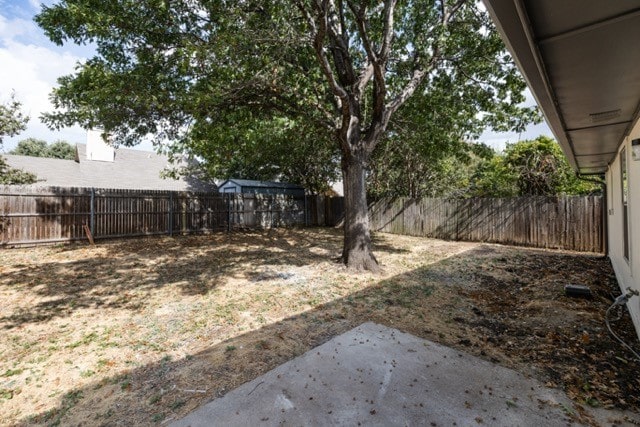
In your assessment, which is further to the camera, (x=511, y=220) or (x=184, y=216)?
(x=184, y=216)

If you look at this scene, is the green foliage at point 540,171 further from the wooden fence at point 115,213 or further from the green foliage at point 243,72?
the wooden fence at point 115,213

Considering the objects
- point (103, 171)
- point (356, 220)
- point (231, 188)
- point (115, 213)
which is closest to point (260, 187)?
point (231, 188)

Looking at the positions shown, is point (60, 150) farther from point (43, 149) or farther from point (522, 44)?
point (522, 44)

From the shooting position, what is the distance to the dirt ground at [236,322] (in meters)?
2.40

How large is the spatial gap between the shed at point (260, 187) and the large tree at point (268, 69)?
9.09 metres

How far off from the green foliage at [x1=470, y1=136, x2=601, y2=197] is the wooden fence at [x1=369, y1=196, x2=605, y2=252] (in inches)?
55.4

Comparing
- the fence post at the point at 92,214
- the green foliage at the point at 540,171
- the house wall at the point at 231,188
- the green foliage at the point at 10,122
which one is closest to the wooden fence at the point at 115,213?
the fence post at the point at 92,214

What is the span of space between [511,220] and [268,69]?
28.7 ft

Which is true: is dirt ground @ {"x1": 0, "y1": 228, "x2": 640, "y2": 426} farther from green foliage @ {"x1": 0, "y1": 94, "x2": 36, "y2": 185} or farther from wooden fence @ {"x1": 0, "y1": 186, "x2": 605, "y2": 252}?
green foliage @ {"x1": 0, "y1": 94, "x2": 36, "y2": 185}

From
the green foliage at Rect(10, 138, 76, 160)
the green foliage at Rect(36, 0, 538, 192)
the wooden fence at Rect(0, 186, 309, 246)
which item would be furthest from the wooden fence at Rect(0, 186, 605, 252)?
the green foliage at Rect(10, 138, 76, 160)

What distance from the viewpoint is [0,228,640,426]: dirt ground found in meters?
2.40

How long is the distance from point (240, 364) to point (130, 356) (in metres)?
1.14

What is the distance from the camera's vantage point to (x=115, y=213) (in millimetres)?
10211

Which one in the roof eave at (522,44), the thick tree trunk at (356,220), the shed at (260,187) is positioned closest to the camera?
the roof eave at (522,44)
